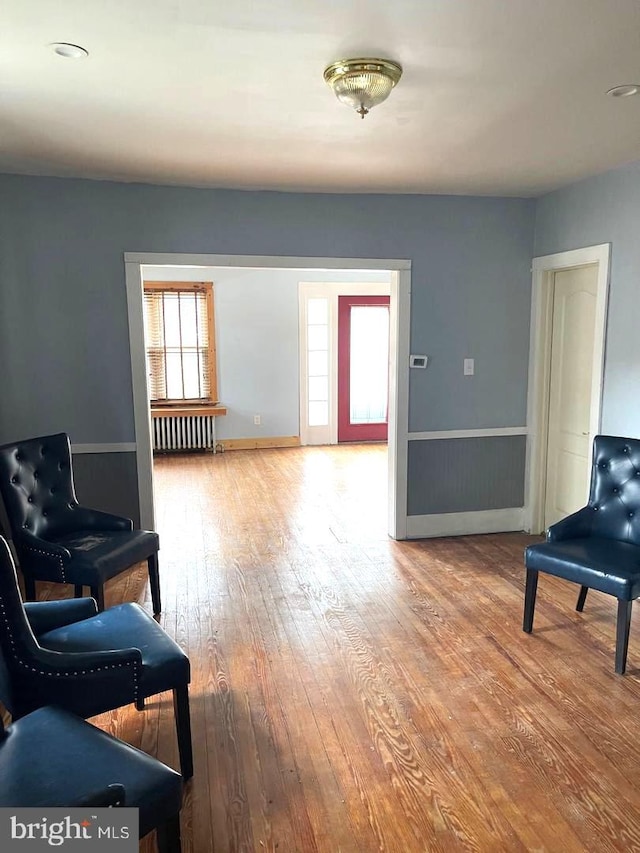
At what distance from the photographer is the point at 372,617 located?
10.9ft

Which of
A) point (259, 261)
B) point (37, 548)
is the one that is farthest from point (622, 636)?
point (259, 261)

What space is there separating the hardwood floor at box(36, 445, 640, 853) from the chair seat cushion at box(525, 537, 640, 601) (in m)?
0.37

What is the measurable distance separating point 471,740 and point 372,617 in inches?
41.7

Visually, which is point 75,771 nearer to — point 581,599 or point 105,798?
point 105,798

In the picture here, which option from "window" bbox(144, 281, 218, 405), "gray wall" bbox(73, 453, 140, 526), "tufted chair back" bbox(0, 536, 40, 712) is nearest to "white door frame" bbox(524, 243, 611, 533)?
"gray wall" bbox(73, 453, 140, 526)

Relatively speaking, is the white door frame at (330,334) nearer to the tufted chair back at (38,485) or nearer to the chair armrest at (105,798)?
the tufted chair back at (38,485)

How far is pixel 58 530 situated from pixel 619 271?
3.54 m

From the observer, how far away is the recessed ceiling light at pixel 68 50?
6.58ft

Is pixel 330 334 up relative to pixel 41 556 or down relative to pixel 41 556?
up

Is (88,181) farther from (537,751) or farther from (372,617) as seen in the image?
(537,751)

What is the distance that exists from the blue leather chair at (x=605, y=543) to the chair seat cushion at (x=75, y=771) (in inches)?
81.6

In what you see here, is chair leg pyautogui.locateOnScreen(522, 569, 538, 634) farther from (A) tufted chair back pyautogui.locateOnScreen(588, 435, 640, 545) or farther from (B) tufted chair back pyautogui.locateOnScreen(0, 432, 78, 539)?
(B) tufted chair back pyautogui.locateOnScreen(0, 432, 78, 539)

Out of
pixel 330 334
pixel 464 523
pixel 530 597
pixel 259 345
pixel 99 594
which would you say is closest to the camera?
pixel 99 594

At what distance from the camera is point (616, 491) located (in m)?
3.24
